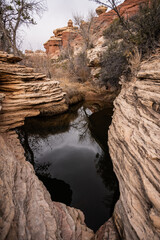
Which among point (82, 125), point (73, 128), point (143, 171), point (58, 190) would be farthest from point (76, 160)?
point (143, 171)

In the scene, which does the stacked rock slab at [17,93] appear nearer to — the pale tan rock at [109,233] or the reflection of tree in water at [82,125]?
the pale tan rock at [109,233]

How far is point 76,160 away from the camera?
16.1ft

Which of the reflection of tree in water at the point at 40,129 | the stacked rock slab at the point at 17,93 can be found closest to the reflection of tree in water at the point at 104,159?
the reflection of tree in water at the point at 40,129

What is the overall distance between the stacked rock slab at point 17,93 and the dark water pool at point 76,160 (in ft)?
8.53

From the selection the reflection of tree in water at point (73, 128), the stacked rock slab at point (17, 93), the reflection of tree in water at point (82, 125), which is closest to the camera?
the stacked rock slab at point (17, 93)

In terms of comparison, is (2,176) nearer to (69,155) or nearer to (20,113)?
(20,113)

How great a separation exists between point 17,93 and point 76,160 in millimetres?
3669

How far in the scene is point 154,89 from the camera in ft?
7.07

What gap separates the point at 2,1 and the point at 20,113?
898 centimetres

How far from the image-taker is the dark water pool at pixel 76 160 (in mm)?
3330

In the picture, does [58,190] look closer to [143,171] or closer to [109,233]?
[109,233]

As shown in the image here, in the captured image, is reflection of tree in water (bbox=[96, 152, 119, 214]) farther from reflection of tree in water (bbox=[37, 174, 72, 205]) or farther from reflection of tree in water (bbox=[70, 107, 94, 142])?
reflection of tree in water (bbox=[70, 107, 94, 142])

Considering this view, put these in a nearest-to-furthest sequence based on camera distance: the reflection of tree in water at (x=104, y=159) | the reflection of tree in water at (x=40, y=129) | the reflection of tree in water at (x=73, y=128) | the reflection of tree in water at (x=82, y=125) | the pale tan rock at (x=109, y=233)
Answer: the pale tan rock at (x=109, y=233) → the reflection of tree in water at (x=104, y=159) → the reflection of tree in water at (x=73, y=128) → the reflection of tree in water at (x=40, y=129) → the reflection of tree in water at (x=82, y=125)

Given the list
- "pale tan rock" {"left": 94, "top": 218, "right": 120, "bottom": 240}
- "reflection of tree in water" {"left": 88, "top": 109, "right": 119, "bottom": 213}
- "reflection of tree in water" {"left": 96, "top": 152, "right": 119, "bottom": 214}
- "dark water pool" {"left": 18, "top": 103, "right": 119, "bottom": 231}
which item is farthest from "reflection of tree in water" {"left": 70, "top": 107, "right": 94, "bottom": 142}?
"pale tan rock" {"left": 94, "top": 218, "right": 120, "bottom": 240}
